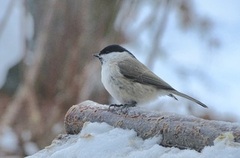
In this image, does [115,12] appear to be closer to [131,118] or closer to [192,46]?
[192,46]

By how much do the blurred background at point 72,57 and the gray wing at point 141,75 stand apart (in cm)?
168

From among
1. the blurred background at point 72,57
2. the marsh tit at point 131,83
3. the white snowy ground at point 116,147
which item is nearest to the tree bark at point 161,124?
the white snowy ground at point 116,147

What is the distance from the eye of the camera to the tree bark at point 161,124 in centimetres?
196

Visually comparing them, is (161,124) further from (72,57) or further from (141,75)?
(72,57)

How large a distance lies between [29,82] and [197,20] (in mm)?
2000

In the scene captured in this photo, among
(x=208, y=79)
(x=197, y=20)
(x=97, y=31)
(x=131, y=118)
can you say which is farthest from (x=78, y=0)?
(x=131, y=118)

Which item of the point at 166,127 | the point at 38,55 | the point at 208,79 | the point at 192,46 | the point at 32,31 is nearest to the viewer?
the point at 166,127

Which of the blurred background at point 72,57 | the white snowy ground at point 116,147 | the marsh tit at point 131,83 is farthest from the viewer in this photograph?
the blurred background at point 72,57

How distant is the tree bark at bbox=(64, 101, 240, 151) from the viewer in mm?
1965

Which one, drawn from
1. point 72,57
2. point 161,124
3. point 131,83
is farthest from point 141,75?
point 72,57

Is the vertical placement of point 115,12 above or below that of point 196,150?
above

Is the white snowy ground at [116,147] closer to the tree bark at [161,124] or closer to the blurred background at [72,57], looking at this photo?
the tree bark at [161,124]

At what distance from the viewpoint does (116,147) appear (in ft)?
6.68

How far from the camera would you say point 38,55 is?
5320 millimetres
